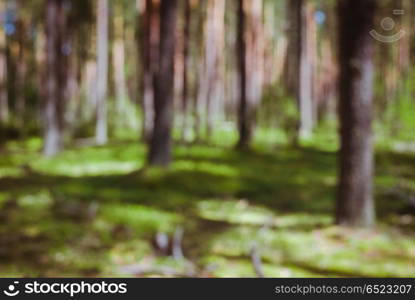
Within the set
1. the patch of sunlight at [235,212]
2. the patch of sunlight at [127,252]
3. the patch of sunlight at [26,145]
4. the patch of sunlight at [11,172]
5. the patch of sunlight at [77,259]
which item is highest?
the patch of sunlight at [26,145]

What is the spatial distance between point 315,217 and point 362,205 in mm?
1563

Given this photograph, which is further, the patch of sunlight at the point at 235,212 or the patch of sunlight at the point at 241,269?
the patch of sunlight at the point at 235,212

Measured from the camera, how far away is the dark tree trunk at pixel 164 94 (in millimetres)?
14047

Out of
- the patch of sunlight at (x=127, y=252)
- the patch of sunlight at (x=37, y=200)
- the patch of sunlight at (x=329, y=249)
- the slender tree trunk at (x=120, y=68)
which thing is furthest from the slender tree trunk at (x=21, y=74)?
the patch of sunlight at (x=329, y=249)

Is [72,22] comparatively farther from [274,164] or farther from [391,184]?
[391,184]

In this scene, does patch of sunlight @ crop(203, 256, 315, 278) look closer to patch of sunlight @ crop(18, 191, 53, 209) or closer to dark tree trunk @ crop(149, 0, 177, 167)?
patch of sunlight @ crop(18, 191, 53, 209)

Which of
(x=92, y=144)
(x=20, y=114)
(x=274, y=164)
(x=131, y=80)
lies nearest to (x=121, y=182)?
(x=274, y=164)

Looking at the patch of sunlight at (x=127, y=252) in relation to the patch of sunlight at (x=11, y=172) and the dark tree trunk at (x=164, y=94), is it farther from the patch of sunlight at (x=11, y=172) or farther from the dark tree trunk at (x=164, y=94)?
the patch of sunlight at (x=11, y=172)

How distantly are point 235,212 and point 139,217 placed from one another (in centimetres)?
202

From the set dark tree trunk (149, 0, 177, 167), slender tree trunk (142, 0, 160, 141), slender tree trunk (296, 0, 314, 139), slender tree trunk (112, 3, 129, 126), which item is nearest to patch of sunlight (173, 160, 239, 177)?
dark tree trunk (149, 0, 177, 167)

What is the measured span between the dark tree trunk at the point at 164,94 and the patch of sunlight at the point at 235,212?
10.0 feet

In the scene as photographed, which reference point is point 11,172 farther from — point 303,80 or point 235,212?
point 303,80

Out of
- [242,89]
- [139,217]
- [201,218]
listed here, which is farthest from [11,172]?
[242,89]

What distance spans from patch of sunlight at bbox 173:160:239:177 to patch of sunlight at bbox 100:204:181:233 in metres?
3.87
